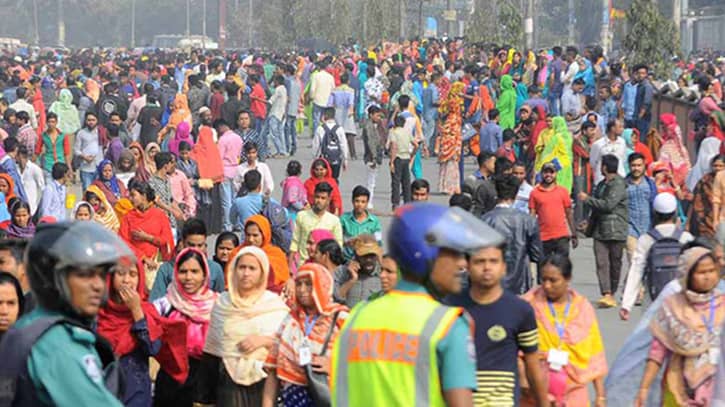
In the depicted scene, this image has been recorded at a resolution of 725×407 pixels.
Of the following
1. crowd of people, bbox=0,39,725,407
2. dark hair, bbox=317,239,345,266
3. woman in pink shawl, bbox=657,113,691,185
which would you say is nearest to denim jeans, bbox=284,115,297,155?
crowd of people, bbox=0,39,725,407

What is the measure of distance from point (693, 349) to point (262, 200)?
6925mm

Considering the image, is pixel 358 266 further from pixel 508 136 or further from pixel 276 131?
pixel 276 131

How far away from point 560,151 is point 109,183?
4849 mm

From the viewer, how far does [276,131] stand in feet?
92.6

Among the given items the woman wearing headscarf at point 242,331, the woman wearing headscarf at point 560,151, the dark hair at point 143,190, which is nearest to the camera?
the woman wearing headscarf at point 242,331

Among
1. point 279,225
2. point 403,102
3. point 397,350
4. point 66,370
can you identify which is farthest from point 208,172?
point 66,370

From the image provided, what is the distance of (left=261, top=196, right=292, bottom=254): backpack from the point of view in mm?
13141

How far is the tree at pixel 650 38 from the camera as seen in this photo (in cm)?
2739

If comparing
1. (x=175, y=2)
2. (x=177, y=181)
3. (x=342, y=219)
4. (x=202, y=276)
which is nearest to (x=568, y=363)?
(x=202, y=276)

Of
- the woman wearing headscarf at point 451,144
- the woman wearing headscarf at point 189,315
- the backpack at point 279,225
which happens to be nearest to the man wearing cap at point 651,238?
the backpack at point 279,225

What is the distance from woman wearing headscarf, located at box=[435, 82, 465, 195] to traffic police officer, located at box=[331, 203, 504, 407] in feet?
57.0

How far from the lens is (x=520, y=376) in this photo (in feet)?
23.4

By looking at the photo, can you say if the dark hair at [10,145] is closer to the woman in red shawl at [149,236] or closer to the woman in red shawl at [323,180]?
the woman in red shawl at [323,180]

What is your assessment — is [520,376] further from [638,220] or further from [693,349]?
[638,220]
